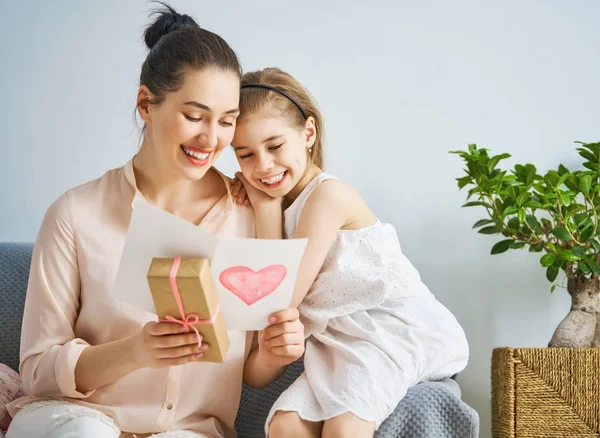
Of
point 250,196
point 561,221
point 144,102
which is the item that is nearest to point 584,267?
point 561,221

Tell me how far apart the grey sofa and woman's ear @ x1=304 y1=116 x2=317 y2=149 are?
0.54 m

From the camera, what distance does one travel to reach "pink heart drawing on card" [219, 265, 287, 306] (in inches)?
44.2

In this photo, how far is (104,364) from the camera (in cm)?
129

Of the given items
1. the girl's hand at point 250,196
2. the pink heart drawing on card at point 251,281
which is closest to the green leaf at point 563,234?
the girl's hand at point 250,196

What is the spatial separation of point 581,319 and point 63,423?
59.4 inches

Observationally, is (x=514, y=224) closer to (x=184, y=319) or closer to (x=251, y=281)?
(x=251, y=281)

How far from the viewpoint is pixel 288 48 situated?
2307 millimetres

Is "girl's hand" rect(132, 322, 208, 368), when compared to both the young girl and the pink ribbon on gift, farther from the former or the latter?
the young girl

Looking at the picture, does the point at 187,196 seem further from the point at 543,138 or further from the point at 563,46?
the point at 563,46

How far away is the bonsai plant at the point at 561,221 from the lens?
1.98 metres

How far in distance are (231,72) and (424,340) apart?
697 mm

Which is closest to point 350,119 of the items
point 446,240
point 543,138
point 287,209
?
point 446,240

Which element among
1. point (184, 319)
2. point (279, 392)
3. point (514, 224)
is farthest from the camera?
point (514, 224)

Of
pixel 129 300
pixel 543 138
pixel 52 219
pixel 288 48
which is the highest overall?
pixel 288 48
